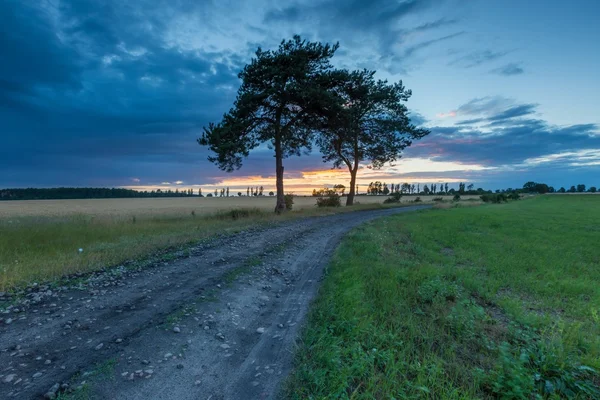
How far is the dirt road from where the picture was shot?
3.29 metres

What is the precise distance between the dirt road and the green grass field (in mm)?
648

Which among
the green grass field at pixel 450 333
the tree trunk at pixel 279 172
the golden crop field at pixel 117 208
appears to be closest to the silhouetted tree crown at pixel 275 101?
the tree trunk at pixel 279 172

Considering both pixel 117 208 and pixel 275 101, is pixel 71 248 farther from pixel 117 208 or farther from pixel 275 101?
pixel 117 208

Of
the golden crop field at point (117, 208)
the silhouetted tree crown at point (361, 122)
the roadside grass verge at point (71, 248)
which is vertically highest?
the silhouetted tree crown at point (361, 122)

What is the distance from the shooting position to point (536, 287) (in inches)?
290

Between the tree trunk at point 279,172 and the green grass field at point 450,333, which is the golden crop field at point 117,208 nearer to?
the tree trunk at point 279,172

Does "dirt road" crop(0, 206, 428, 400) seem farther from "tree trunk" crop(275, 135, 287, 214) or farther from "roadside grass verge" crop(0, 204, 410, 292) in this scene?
"tree trunk" crop(275, 135, 287, 214)

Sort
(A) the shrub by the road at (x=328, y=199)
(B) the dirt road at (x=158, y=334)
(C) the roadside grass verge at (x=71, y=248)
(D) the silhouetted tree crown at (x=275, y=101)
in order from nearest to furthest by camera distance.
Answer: (B) the dirt road at (x=158, y=334)
(C) the roadside grass verge at (x=71, y=248)
(D) the silhouetted tree crown at (x=275, y=101)
(A) the shrub by the road at (x=328, y=199)

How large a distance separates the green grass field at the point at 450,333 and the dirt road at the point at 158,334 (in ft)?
2.13

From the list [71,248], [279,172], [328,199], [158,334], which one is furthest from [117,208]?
[158,334]

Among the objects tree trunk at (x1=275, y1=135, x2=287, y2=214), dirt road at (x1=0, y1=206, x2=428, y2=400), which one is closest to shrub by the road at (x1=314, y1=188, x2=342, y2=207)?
tree trunk at (x1=275, y1=135, x2=287, y2=214)

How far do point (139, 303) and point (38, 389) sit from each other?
7.71 ft

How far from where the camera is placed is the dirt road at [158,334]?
3.29 meters

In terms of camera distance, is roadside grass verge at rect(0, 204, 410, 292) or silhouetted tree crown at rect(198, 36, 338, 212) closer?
roadside grass verge at rect(0, 204, 410, 292)
